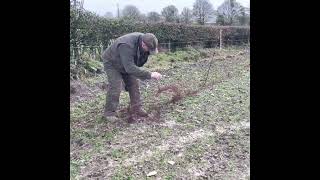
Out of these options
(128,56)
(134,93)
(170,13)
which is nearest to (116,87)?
(134,93)

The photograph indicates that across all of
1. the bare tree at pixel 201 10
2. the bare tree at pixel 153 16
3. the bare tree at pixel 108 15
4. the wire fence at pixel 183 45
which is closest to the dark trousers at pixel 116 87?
the wire fence at pixel 183 45

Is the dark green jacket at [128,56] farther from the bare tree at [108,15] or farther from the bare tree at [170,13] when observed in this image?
the bare tree at [170,13]

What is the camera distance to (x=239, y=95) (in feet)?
28.6

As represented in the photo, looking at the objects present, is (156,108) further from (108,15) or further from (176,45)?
(176,45)

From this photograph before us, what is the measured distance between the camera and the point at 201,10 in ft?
62.0

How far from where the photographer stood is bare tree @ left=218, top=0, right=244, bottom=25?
1948 centimetres

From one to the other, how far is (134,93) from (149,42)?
3.33 feet

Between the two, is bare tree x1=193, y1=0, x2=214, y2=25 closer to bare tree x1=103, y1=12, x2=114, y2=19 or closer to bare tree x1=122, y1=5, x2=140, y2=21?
bare tree x1=122, y1=5, x2=140, y2=21

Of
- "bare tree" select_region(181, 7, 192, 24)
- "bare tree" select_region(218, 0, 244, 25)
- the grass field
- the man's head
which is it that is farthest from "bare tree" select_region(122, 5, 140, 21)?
the man's head

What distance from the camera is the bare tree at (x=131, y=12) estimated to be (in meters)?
14.8

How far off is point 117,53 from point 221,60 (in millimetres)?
9312

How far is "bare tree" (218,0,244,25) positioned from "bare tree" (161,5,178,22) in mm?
2784
